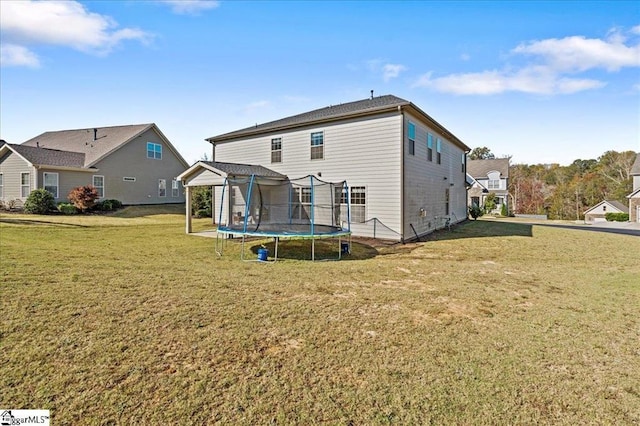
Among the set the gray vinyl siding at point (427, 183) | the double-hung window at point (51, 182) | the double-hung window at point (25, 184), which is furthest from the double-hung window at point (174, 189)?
the gray vinyl siding at point (427, 183)

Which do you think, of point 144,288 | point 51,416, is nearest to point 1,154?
point 144,288

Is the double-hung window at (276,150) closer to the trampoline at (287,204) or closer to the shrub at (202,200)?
the trampoline at (287,204)

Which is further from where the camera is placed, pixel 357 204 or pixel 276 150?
pixel 276 150

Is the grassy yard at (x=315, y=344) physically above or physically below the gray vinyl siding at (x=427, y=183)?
below

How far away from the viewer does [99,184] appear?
22516 mm

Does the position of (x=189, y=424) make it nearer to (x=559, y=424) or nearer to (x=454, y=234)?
(x=559, y=424)

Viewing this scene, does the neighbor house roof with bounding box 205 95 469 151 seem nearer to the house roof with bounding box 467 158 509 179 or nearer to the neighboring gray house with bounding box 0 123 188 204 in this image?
the neighboring gray house with bounding box 0 123 188 204

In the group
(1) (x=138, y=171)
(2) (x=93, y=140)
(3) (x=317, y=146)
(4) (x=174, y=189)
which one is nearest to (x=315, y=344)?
(3) (x=317, y=146)

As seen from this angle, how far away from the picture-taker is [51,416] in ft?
7.95

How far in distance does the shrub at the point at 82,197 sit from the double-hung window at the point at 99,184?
2.54m

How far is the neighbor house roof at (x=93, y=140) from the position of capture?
75.5 ft

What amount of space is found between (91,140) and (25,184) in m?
6.28

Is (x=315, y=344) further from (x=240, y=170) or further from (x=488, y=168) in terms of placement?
(x=488, y=168)

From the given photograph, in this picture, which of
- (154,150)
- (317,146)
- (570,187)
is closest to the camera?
(317,146)
